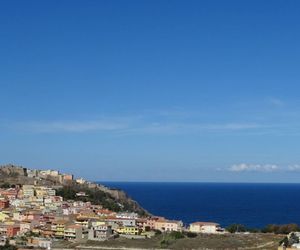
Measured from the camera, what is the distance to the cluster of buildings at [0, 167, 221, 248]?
5547 cm

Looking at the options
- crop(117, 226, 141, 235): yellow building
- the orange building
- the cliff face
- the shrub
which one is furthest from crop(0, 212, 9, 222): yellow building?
the shrub

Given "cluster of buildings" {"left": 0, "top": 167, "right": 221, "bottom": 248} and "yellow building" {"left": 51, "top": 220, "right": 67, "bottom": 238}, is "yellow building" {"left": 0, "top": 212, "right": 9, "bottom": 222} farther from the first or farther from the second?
"yellow building" {"left": 51, "top": 220, "right": 67, "bottom": 238}

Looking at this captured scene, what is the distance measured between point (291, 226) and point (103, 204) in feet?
107

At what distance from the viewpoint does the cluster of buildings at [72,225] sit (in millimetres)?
55469

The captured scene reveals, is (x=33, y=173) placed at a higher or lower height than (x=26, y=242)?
higher

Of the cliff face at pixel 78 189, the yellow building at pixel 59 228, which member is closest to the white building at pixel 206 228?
the yellow building at pixel 59 228

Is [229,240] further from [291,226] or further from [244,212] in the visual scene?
[244,212]

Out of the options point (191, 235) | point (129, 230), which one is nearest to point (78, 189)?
point (129, 230)

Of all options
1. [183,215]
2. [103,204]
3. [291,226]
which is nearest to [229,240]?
[291,226]

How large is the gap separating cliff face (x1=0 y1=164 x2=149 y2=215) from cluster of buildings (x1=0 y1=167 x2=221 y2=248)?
13.8 meters

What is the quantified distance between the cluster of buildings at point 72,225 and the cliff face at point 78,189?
13759 mm

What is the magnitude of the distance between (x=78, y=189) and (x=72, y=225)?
35.6 m

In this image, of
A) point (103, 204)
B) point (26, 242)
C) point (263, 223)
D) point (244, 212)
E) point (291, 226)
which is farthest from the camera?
point (244, 212)

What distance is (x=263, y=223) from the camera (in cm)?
9431
